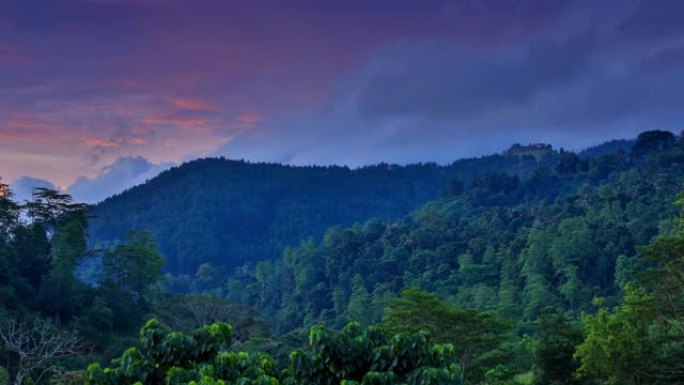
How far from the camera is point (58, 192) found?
154ft

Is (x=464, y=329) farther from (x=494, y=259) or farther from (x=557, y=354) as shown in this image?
(x=494, y=259)

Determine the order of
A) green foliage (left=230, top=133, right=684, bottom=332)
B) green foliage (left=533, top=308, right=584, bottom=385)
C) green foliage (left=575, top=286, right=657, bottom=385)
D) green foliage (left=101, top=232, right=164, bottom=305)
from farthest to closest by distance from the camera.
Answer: green foliage (left=230, top=133, right=684, bottom=332), green foliage (left=101, top=232, right=164, bottom=305), green foliage (left=533, top=308, right=584, bottom=385), green foliage (left=575, top=286, right=657, bottom=385)

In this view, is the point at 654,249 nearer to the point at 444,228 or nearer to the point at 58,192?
the point at 58,192

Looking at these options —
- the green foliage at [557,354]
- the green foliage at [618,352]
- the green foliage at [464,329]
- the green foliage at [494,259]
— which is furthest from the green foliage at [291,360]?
the green foliage at [494,259]

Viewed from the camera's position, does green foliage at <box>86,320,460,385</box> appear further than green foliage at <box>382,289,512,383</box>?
No

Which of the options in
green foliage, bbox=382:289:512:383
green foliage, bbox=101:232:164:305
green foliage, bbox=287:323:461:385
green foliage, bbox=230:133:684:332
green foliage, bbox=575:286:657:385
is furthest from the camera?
green foliage, bbox=230:133:684:332

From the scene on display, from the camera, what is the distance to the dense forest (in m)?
7.48

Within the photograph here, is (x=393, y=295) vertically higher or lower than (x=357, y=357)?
lower

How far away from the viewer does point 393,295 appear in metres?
70.2

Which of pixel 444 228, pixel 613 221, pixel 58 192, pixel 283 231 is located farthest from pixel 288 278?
pixel 283 231

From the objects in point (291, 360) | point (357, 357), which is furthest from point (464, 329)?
point (291, 360)

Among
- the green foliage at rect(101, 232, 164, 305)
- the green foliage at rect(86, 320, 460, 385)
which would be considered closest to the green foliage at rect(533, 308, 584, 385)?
the green foliage at rect(86, 320, 460, 385)

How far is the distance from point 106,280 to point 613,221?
48.6 m

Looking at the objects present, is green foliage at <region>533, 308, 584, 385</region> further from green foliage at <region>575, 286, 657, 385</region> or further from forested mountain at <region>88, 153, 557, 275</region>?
forested mountain at <region>88, 153, 557, 275</region>
